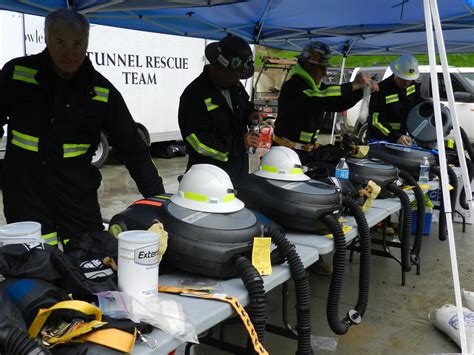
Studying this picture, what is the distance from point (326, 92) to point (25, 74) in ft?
6.24

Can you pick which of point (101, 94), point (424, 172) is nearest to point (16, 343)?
point (101, 94)

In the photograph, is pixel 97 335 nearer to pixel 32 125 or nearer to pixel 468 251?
pixel 32 125

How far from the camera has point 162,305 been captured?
1.33 metres

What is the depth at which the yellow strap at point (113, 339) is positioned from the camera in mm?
1081

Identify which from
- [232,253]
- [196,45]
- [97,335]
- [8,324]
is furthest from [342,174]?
[196,45]

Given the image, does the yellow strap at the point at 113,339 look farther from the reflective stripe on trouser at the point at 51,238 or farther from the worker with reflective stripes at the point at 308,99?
the worker with reflective stripes at the point at 308,99

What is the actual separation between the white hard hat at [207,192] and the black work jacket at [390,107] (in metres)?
3.15

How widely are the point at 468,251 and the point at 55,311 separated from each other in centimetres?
438

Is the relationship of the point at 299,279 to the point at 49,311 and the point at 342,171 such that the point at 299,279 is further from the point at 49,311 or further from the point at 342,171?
the point at 342,171

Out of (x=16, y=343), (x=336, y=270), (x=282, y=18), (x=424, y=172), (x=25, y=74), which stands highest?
(x=282, y=18)

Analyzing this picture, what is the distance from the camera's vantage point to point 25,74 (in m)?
2.06

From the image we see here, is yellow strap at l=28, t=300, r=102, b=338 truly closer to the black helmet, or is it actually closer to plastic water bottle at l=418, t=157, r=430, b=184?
the black helmet

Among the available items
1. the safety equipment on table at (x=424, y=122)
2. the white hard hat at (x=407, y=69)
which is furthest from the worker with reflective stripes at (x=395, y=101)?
the safety equipment on table at (x=424, y=122)

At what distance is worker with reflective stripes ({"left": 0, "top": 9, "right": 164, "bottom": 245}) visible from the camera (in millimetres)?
2031
